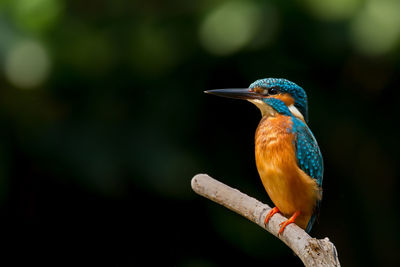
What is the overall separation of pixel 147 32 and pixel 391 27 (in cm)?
130

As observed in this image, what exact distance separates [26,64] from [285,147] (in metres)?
1.81

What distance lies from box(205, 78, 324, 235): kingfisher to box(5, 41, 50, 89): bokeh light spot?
165 cm

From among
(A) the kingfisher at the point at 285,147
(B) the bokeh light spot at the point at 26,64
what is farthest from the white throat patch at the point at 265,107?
(B) the bokeh light spot at the point at 26,64

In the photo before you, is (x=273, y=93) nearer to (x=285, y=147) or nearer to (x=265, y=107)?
(x=265, y=107)

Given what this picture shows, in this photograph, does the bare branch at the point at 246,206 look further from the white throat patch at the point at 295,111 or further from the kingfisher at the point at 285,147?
Answer: the white throat patch at the point at 295,111

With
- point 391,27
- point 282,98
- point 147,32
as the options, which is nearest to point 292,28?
point 391,27

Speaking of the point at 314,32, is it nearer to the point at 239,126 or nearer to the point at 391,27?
the point at 391,27

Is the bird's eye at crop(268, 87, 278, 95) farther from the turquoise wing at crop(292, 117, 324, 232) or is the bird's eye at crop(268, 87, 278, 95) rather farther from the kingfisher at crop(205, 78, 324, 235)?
the turquoise wing at crop(292, 117, 324, 232)

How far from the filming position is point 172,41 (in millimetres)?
3600

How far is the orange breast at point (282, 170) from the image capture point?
2.09 m

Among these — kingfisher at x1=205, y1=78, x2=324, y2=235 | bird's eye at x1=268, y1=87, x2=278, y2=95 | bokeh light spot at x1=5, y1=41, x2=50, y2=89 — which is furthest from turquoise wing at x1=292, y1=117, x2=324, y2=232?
bokeh light spot at x1=5, y1=41, x2=50, y2=89

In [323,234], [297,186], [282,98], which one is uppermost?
[282,98]

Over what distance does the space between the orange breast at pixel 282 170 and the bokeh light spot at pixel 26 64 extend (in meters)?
1.69

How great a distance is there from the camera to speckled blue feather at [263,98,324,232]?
6.97ft
